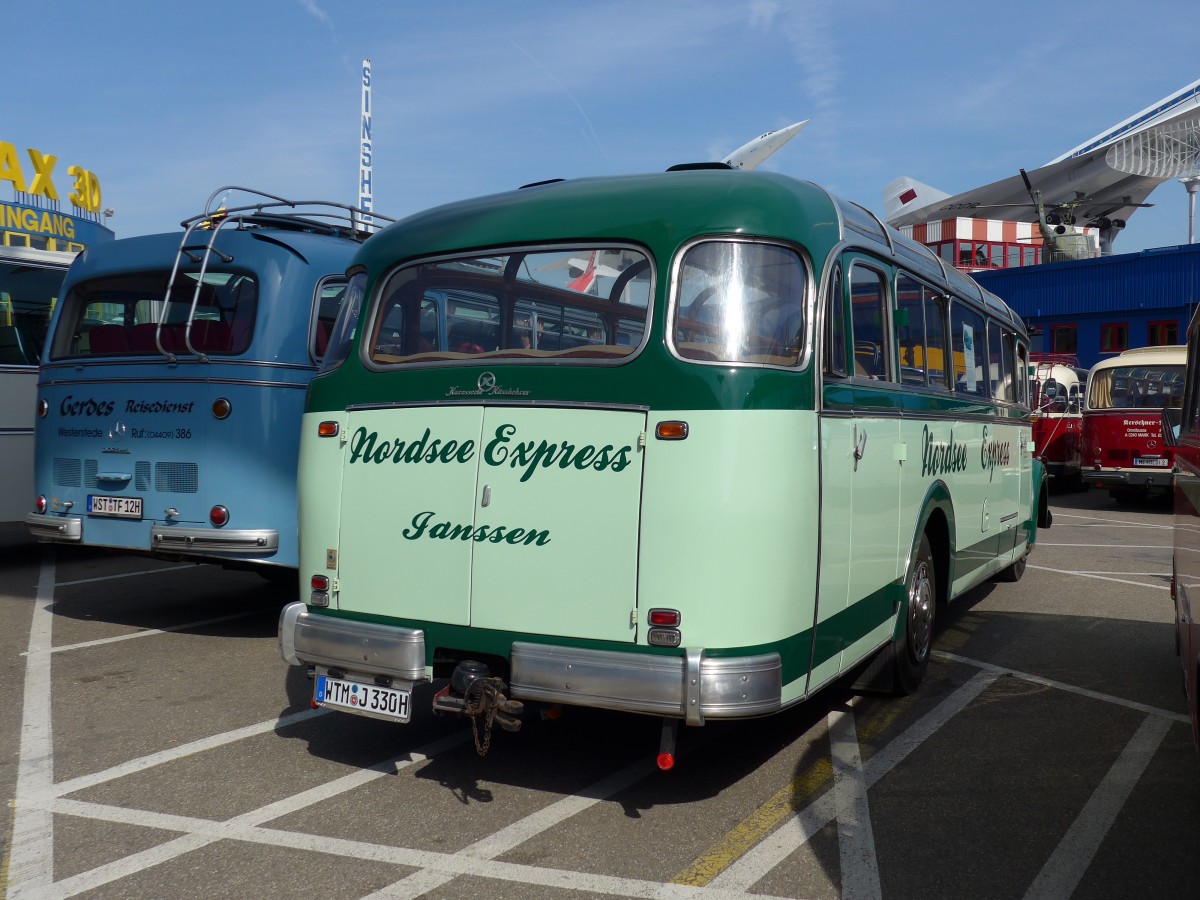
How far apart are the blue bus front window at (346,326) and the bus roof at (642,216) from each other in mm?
117

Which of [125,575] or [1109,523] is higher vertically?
[1109,523]

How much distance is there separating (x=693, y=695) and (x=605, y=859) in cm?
67

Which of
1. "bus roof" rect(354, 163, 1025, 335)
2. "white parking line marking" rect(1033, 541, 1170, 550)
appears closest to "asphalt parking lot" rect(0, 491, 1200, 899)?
"bus roof" rect(354, 163, 1025, 335)

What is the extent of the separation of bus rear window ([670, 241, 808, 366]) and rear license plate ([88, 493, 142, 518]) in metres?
5.07

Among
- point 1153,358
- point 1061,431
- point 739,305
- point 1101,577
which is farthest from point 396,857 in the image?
point 1061,431

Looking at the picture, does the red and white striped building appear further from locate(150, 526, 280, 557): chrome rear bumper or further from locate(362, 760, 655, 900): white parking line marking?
locate(362, 760, 655, 900): white parking line marking

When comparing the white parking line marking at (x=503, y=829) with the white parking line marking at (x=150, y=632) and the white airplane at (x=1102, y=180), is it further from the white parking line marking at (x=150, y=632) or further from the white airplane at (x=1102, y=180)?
the white airplane at (x=1102, y=180)

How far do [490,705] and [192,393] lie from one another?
4.41m

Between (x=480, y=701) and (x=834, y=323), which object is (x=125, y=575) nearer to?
(x=480, y=701)

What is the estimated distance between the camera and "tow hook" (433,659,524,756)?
4402 mm

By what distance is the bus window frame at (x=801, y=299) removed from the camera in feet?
14.3

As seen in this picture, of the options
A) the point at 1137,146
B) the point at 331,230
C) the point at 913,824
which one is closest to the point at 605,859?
the point at 913,824

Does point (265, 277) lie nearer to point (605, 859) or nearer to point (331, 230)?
point (331, 230)

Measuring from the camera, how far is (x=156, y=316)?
820cm
